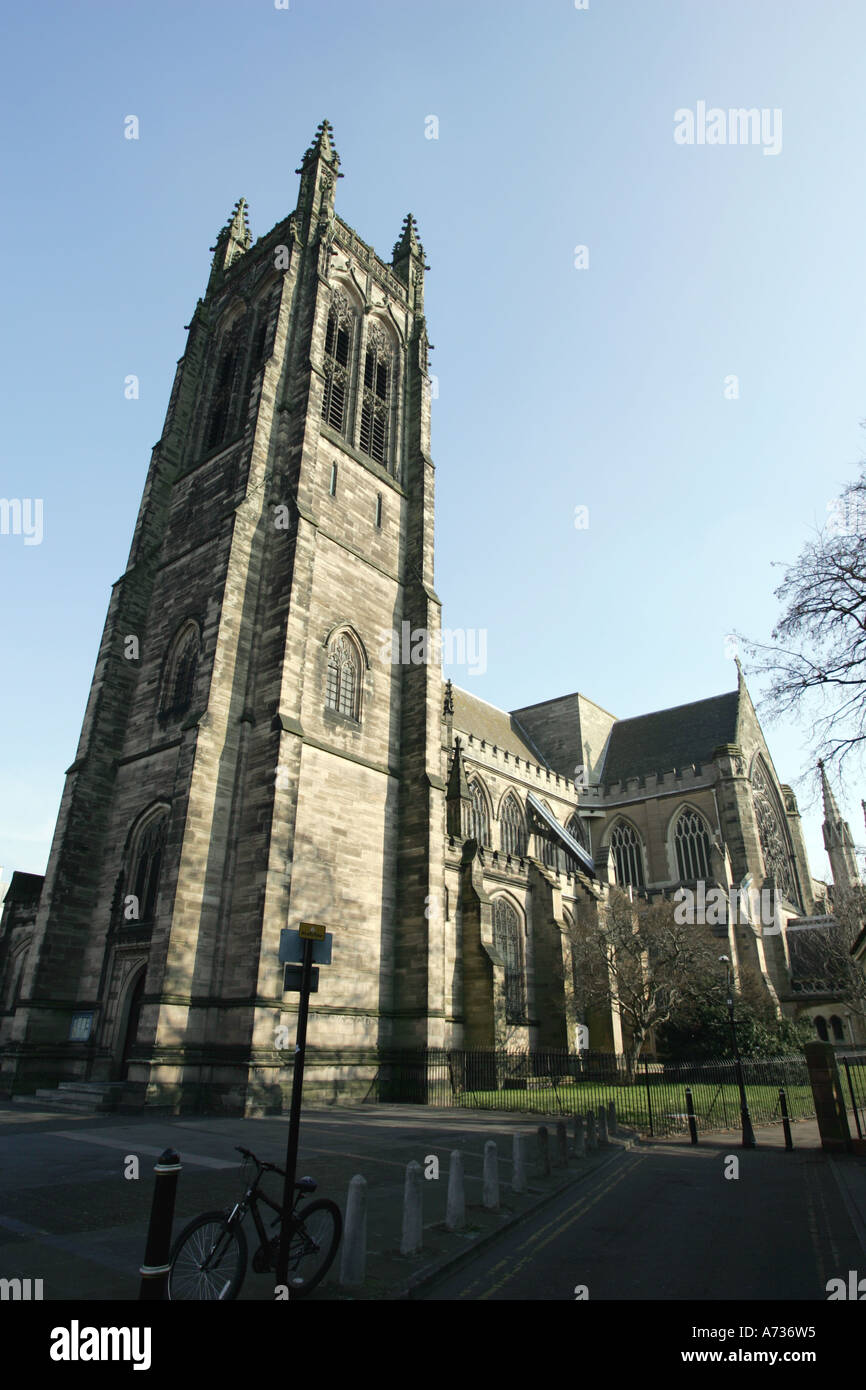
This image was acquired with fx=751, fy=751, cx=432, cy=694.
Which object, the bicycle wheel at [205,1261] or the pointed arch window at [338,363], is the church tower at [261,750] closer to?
the pointed arch window at [338,363]

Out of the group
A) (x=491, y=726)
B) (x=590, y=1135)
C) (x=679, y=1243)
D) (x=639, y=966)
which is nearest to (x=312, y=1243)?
(x=679, y=1243)

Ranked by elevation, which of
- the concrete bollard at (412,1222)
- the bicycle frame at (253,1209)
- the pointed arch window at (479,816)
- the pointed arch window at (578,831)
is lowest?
the concrete bollard at (412,1222)

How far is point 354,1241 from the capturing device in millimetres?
5238

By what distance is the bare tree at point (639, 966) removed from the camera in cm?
2619

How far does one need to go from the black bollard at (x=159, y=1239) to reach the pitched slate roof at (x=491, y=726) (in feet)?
106

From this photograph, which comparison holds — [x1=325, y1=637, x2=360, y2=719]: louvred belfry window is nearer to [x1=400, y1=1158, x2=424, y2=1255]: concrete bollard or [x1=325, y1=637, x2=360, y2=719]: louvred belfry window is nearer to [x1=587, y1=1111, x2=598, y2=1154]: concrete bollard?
[x1=587, y1=1111, x2=598, y2=1154]: concrete bollard

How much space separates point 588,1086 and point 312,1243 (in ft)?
71.9

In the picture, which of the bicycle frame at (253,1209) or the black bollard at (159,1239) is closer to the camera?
the black bollard at (159,1239)

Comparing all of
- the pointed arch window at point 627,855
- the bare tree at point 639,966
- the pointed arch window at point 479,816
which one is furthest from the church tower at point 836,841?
the pointed arch window at point 479,816

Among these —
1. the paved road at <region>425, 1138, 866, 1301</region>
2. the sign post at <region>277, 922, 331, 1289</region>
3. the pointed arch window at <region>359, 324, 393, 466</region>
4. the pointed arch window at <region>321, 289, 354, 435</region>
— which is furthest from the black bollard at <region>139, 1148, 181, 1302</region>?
the pointed arch window at <region>359, 324, 393, 466</region>

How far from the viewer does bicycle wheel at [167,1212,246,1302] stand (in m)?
4.46

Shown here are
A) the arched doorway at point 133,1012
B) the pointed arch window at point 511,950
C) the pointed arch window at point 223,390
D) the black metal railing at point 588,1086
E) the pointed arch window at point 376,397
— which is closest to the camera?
the black metal railing at point 588,1086

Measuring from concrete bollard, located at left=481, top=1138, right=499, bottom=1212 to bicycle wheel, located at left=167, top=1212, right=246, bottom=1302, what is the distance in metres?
3.76
